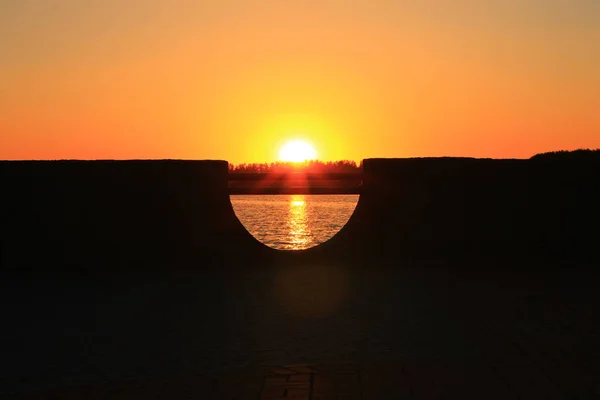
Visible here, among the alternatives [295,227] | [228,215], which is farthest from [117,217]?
[295,227]

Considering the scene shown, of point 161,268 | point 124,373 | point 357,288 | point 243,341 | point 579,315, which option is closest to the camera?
point 124,373

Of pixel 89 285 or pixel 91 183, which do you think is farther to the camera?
pixel 91 183

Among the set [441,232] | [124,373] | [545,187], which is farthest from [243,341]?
[545,187]

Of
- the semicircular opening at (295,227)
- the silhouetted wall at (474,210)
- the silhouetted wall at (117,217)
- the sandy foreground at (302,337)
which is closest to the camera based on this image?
the sandy foreground at (302,337)

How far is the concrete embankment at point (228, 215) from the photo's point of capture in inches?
432

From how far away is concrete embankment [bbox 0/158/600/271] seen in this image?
36.0 feet

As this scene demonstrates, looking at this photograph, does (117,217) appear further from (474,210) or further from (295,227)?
(295,227)

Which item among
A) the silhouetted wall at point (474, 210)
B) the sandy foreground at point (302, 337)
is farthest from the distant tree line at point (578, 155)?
the sandy foreground at point (302, 337)

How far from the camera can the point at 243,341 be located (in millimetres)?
6320

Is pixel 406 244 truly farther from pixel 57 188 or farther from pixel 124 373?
pixel 124 373

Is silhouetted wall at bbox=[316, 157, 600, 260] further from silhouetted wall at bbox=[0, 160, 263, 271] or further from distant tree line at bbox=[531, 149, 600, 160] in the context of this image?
silhouetted wall at bbox=[0, 160, 263, 271]

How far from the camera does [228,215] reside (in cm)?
1104

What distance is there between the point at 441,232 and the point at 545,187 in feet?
5.82

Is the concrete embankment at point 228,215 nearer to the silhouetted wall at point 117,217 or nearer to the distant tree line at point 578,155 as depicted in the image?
the silhouetted wall at point 117,217
